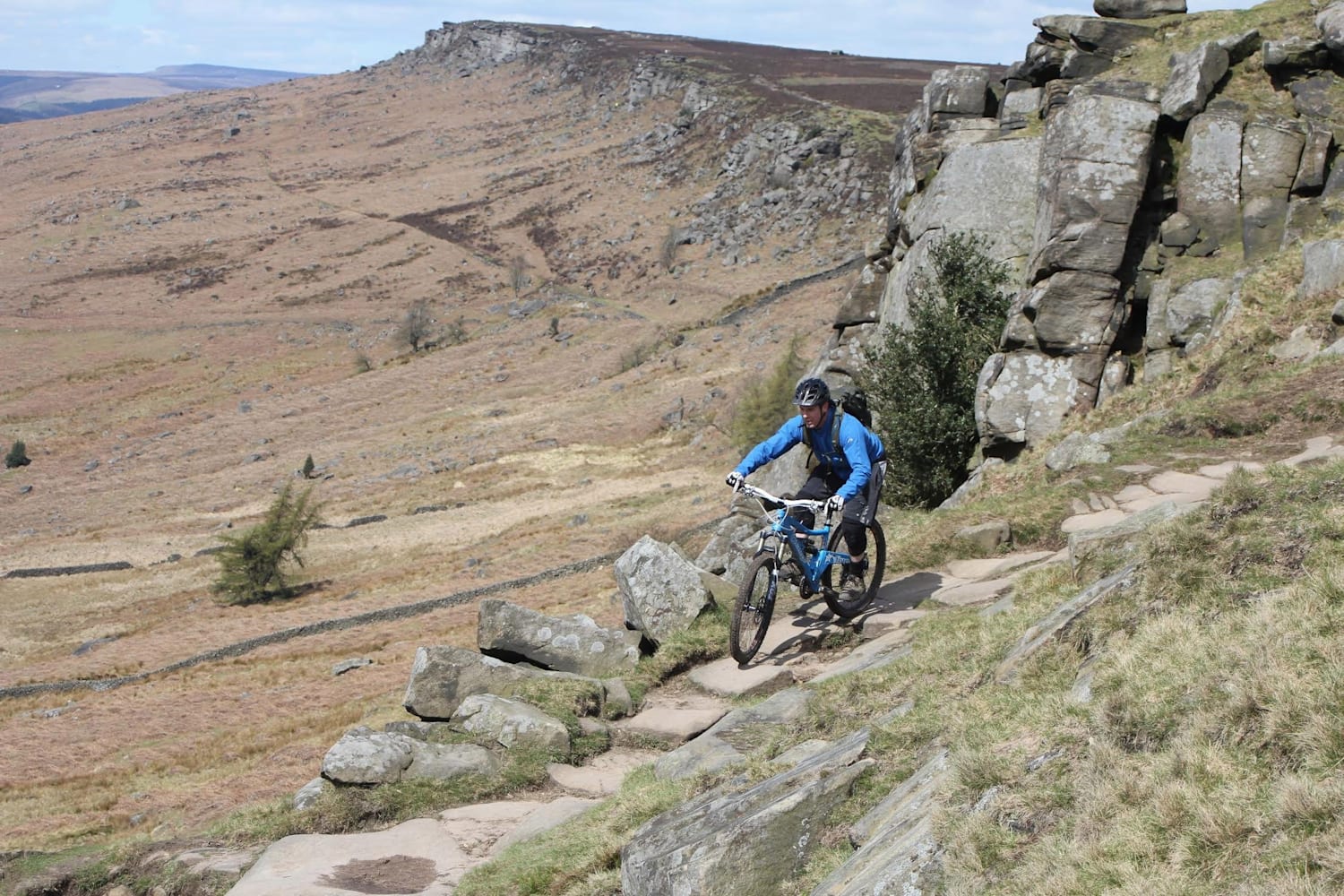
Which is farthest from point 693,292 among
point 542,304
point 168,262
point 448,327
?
point 168,262

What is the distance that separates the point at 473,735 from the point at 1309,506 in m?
6.98

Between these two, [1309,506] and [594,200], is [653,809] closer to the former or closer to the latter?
[1309,506]

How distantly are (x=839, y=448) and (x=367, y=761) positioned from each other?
16.5 ft

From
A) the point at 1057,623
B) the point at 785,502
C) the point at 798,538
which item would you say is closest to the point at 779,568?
the point at 798,538

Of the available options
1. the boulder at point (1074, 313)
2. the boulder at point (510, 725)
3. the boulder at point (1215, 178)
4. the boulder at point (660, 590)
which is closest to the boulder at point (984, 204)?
the boulder at point (1074, 313)

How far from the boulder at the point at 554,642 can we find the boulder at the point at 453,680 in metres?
0.68

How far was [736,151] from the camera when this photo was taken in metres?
96.4

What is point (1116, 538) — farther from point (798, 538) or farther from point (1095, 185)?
point (1095, 185)

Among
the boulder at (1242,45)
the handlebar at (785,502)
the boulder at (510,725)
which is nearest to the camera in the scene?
the boulder at (510,725)

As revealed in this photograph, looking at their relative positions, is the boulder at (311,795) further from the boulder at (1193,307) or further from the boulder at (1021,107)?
the boulder at (1021,107)

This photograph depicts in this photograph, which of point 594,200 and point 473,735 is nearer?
point 473,735

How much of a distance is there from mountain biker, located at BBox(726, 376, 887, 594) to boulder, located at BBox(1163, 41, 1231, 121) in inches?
485

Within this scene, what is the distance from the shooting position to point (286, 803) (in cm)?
959

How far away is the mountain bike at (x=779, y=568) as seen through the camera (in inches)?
394
